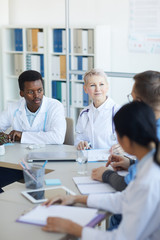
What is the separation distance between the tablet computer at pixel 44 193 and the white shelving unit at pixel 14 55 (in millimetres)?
3797

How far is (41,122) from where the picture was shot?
10.8ft

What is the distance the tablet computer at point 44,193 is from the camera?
1976 mm

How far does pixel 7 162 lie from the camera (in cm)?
270

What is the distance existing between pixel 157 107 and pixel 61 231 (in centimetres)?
80

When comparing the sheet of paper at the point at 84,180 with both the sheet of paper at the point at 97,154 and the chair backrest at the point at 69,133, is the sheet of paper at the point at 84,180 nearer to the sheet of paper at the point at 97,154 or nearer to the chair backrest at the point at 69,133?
the sheet of paper at the point at 97,154

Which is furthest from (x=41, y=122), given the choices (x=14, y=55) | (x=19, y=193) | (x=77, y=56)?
(x=14, y=55)

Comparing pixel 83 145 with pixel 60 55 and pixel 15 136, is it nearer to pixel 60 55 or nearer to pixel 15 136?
pixel 15 136

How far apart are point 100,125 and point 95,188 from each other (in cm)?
106

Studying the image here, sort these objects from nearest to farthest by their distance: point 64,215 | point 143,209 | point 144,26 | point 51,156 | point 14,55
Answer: point 143,209
point 64,215
point 51,156
point 144,26
point 14,55

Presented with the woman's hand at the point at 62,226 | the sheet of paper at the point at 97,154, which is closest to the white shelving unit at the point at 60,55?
the sheet of paper at the point at 97,154

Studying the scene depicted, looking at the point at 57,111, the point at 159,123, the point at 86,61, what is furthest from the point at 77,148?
the point at 86,61

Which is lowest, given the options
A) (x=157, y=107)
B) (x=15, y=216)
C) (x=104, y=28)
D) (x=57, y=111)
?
(x=15, y=216)

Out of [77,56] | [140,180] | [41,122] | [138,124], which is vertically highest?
[77,56]

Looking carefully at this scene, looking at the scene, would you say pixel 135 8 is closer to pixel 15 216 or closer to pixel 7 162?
pixel 7 162
